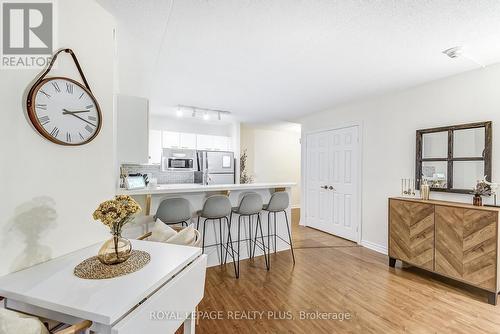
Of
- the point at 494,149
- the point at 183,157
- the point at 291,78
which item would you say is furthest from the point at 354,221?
the point at 183,157

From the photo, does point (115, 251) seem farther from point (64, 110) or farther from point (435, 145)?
point (435, 145)

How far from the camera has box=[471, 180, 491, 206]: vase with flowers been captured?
2.45 meters

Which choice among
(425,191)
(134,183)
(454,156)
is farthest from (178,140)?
(454,156)

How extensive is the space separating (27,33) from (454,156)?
399 cm

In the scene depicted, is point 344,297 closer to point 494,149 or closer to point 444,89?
point 494,149

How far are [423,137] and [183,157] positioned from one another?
4.33 m

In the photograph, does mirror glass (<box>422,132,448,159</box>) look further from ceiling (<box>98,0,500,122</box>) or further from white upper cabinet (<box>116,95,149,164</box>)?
white upper cabinet (<box>116,95,149,164</box>)

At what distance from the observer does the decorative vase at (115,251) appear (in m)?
1.19

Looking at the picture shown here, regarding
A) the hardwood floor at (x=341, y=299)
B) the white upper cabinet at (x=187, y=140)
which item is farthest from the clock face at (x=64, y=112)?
the white upper cabinet at (x=187, y=140)

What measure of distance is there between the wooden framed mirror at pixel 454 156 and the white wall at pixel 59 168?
140 inches

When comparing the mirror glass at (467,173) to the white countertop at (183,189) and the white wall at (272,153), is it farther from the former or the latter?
the white wall at (272,153)

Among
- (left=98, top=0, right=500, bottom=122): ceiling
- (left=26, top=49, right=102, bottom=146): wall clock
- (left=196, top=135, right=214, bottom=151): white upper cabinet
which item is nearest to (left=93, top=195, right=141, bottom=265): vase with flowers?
(left=26, top=49, right=102, bottom=146): wall clock

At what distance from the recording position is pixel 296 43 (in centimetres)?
212

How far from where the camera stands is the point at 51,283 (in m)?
1.04
